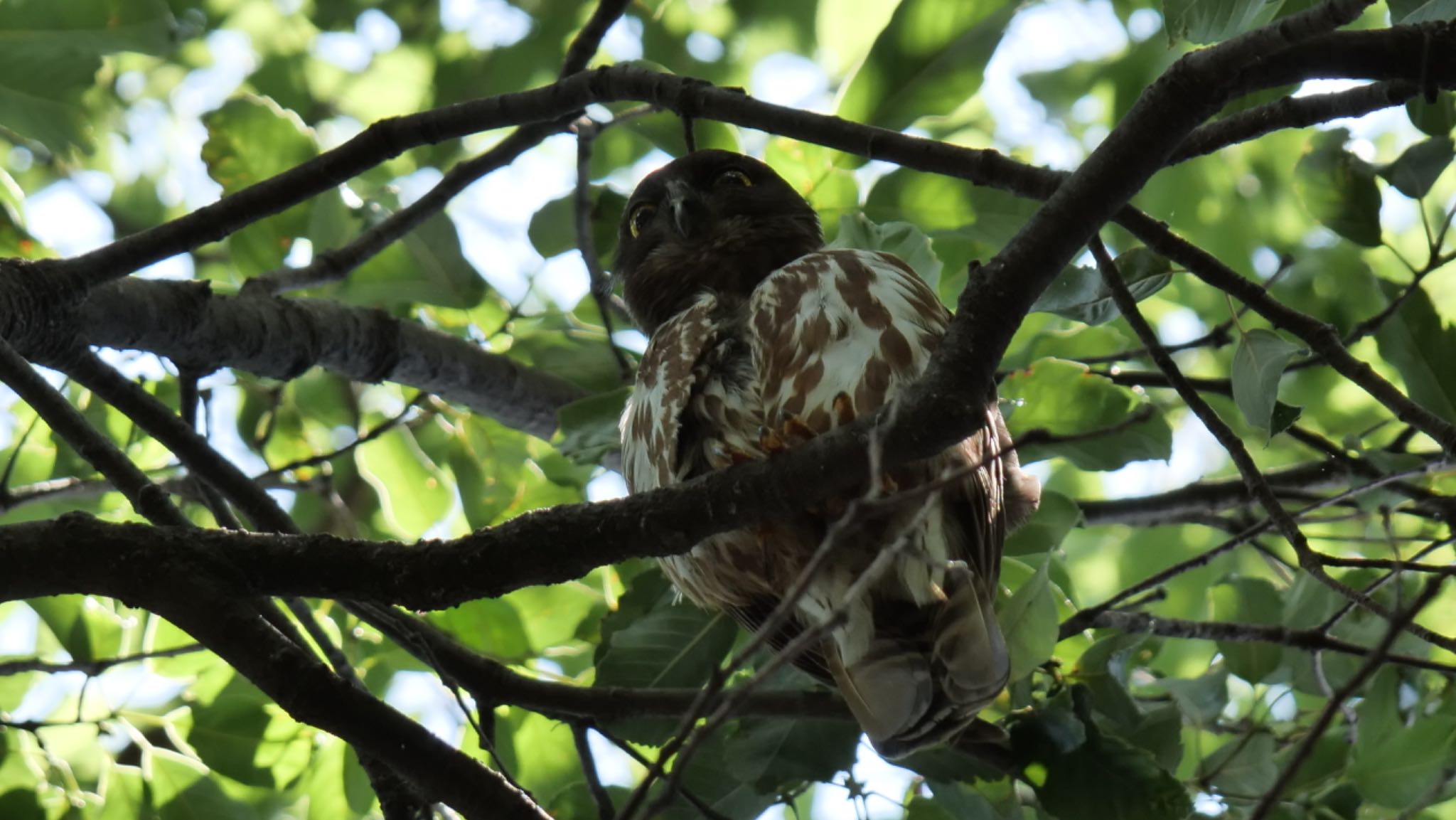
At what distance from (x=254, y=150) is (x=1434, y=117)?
10.6ft

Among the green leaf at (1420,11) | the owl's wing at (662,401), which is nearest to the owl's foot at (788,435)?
the owl's wing at (662,401)

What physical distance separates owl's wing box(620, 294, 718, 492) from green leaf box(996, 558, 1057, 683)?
855 mm

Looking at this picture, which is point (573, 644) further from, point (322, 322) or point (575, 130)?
point (575, 130)

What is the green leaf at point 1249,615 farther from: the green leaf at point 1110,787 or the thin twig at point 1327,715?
the thin twig at point 1327,715

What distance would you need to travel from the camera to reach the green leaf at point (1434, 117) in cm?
280

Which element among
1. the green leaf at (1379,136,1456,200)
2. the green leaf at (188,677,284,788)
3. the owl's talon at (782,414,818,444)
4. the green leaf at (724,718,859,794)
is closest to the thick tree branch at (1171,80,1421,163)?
the green leaf at (1379,136,1456,200)

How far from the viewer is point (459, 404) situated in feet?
13.9

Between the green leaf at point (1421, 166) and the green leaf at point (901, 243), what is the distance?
110 cm

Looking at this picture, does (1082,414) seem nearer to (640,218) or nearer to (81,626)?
(640,218)

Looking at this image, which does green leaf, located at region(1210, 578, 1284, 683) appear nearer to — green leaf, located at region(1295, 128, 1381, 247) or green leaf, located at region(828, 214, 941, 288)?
green leaf, located at region(1295, 128, 1381, 247)

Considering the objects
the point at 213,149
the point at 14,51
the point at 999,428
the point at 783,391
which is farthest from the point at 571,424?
the point at 14,51

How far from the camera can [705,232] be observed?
12.8 feet

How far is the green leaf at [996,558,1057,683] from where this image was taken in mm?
2482

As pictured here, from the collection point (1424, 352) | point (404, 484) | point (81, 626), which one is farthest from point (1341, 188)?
point (81, 626)
